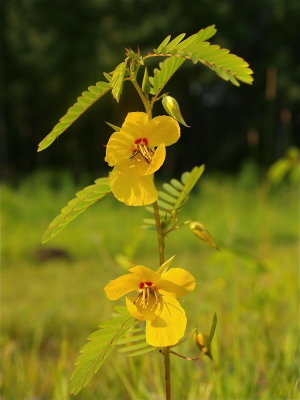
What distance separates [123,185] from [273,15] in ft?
46.9

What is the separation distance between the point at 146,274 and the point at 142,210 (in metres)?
6.07

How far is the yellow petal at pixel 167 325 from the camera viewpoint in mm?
669

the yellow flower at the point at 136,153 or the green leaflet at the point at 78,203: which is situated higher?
the yellow flower at the point at 136,153

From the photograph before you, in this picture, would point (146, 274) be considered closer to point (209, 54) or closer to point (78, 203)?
point (78, 203)

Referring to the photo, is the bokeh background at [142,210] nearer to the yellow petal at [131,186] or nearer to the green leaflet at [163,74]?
the green leaflet at [163,74]

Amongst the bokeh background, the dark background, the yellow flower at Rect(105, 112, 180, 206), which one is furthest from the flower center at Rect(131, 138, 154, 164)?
the dark background

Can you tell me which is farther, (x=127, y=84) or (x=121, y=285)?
(x=127, y=84)

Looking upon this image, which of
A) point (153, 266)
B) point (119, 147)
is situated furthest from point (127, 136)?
point (153, 266)

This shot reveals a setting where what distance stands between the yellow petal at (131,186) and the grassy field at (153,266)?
538 millimetres

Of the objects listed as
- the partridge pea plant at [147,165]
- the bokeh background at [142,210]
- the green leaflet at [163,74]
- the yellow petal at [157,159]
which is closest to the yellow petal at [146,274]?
the partridge pea plant at [147,165]

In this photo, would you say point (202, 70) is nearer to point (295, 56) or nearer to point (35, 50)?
point (295, 56)

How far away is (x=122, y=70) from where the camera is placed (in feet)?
2.12

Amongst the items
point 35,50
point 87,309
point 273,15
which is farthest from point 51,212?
point 273,15

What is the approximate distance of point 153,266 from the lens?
4.26m
